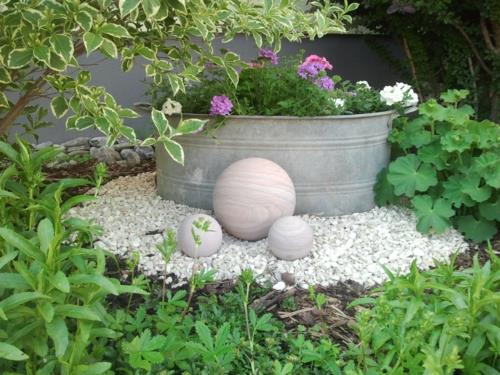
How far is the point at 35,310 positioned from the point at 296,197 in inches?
69.5

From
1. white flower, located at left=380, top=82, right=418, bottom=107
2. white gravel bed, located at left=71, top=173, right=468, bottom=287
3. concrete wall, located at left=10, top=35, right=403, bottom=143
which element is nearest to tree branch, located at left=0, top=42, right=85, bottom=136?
white gravel bed, located at left=71, top=173, right=468, bottom=287

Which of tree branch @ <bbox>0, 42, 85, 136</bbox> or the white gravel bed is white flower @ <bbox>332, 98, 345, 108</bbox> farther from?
tree branch @ <bbox>0, 42, 85, 136</bbox>

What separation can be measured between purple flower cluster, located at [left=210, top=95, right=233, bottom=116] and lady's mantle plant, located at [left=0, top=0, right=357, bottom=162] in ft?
0.74

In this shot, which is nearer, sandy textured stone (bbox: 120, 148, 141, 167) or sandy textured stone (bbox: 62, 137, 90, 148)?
sandy textured stone (bbox: 120, 148, 141, 167)

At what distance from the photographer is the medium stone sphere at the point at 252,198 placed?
8.23 ft

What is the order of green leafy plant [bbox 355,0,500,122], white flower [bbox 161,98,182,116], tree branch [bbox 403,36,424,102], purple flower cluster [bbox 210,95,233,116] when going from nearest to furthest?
1. purple flower cluster [bbox 210,95,233,116]
2. white flower [bbox 161,98,182,116]
3. green leafy plant [bbox 355,0,500,122]
4. tree branch [bbox 403,36,424,102]

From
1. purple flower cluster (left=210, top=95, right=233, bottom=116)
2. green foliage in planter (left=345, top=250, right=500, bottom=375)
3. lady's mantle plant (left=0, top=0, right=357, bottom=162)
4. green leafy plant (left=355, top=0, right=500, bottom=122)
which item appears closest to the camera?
green foliage in planter (left=345, top=250, right=500, bottom=375)

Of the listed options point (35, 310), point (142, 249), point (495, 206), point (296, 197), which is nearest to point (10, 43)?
point (142, 249)

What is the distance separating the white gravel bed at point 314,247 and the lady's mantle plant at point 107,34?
57 cm

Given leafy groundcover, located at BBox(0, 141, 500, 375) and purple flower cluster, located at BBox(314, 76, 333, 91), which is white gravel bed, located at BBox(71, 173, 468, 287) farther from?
purple flower cluster, located at BBox(314, 76, 333, 91)

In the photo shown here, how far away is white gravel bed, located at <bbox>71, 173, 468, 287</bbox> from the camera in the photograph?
2297mm

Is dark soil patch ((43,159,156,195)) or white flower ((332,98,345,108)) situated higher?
white flower ((332,98,345,108))

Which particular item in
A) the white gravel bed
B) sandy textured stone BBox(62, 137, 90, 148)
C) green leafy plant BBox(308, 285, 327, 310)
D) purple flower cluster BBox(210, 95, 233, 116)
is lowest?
sandy textured stone BBox(62, 137, 90, 148)

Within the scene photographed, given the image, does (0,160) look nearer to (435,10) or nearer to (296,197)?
(296,197)
